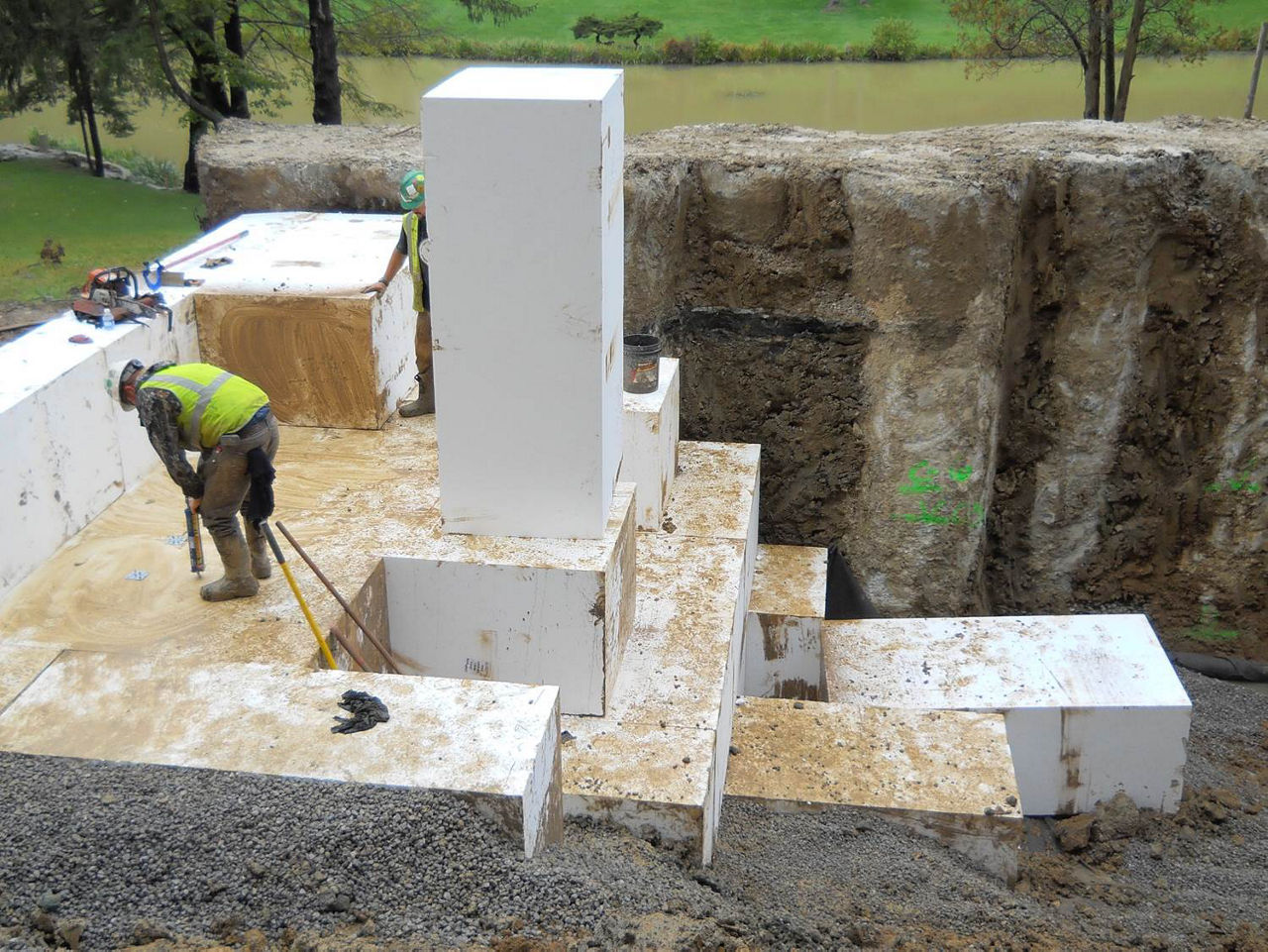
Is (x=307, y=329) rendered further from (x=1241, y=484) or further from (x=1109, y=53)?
(x=1109, y=53)

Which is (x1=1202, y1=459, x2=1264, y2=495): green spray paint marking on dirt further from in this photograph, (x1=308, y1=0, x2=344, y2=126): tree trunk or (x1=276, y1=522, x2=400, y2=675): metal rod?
(x1=308, y1=0, x2=344, y2=126): tree trunk

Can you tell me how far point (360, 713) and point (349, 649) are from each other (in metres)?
1.02

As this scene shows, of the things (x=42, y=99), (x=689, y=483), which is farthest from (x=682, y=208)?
(x=42, y=99)

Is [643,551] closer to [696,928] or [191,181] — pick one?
[696,928]

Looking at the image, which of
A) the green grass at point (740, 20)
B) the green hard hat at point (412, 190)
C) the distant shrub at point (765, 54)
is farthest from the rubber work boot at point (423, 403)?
the green grass at point (740, 20)

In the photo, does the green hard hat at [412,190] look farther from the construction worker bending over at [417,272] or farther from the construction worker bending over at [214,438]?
the construction worker bending over at [214,438]

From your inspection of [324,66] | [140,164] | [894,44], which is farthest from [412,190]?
[894,44]

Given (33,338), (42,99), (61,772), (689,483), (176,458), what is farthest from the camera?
(42,99)

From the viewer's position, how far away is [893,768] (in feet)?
19.5

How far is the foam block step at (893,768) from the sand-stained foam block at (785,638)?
1181mm

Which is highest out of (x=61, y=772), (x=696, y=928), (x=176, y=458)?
(x=176, y=458)

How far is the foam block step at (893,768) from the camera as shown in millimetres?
5684

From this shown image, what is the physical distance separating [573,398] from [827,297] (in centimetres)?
399

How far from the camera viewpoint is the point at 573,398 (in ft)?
17.5
